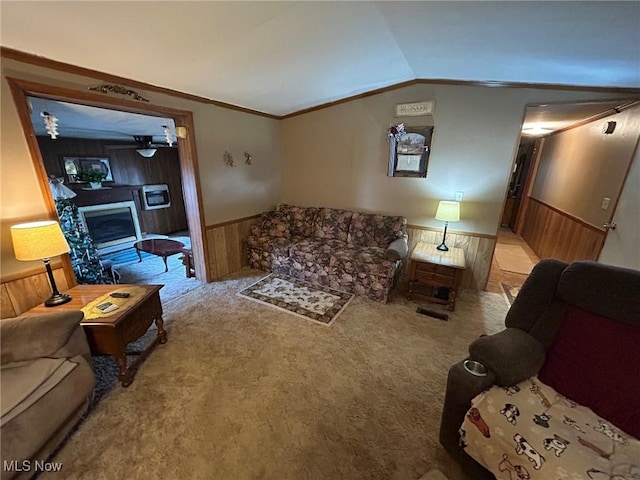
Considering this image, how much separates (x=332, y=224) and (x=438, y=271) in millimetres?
1609

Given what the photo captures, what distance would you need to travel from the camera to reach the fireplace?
463cm

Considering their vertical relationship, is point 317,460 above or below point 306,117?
below

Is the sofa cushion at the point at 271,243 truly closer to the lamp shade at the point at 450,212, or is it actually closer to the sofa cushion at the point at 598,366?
the lamp shade at the point at 450,212

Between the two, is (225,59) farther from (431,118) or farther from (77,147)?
(77,147)

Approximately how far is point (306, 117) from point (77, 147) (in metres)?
4.03

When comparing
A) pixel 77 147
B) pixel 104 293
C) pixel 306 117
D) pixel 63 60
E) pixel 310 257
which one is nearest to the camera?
pixel 63 60

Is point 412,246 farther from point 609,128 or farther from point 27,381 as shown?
point 27,381

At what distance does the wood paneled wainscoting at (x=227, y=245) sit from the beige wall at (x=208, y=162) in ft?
0.35

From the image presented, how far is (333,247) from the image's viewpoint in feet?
11.7

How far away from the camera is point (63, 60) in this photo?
1.91 m

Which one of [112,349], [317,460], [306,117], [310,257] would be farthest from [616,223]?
[112,349]

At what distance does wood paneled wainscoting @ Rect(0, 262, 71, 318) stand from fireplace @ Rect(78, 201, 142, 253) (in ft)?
9.95

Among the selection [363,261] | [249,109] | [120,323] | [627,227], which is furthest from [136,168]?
[627,227]

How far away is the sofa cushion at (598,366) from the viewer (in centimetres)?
122
